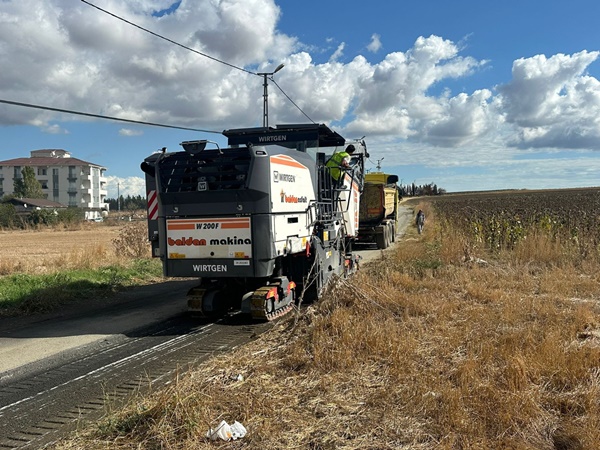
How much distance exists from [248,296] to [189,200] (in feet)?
5.73

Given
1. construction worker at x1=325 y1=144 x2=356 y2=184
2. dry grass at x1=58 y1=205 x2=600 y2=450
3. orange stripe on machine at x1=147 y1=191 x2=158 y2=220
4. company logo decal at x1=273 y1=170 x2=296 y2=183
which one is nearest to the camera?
dry grass at x1=58 y1=205 x2=600 y2=450

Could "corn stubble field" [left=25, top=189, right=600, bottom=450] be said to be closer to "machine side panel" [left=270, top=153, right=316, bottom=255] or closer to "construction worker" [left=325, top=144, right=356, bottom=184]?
"machine side panel" [left=270, top=153, right=316, bottom=255]

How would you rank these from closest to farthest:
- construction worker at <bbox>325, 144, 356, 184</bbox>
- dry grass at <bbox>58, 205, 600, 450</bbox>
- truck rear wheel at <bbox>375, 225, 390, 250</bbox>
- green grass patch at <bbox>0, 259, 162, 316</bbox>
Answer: dry grass at <bbox>58, 205, 600, 450</bbox> → green grass patch at <bbox>0, 259, 162, 316</bbox> → construction worker at <bbox>325, 144, 356, 184</bbox> → truck rear wheel at <bbox>375, 225, 390, 250</bbox>

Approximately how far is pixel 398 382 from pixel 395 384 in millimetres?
59

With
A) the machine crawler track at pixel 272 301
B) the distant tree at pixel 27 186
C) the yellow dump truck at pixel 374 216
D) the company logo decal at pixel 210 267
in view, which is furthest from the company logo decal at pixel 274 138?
the distant tree at pixel 27 186

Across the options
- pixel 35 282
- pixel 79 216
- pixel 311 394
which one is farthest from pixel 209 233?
pixel 79 216

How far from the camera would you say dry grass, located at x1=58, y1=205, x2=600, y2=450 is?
3.64 metres

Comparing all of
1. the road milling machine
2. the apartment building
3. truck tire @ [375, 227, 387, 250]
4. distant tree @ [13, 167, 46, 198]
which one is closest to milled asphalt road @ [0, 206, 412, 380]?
the road milling machine

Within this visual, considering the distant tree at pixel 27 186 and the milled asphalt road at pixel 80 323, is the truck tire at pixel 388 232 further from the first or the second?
the distant tree at pixel 27 186

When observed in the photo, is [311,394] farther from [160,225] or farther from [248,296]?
[160,225]

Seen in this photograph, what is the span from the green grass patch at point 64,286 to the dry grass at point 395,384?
526cm

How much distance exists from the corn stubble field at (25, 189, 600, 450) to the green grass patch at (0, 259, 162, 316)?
16.7 ft

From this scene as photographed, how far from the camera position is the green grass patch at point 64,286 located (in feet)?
31.0

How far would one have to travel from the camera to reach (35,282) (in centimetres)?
1121
